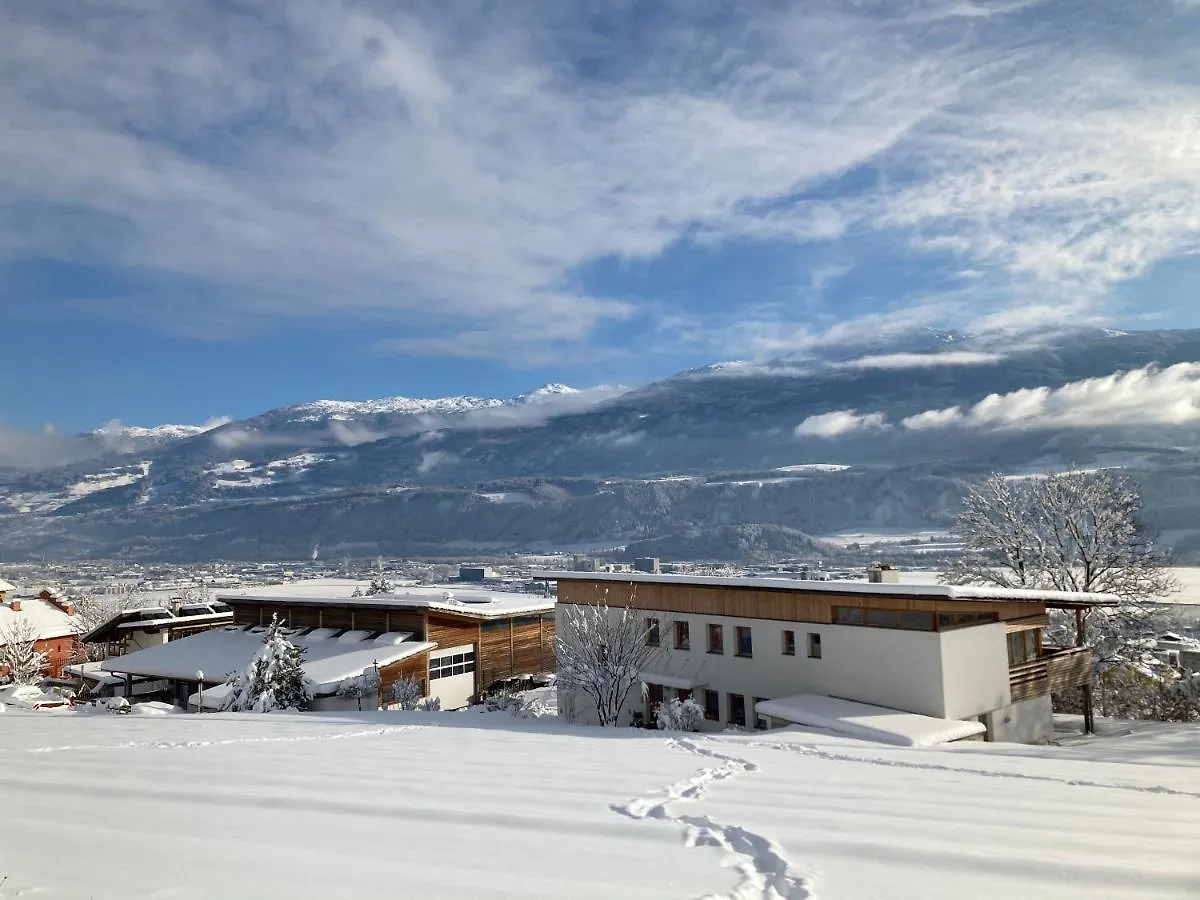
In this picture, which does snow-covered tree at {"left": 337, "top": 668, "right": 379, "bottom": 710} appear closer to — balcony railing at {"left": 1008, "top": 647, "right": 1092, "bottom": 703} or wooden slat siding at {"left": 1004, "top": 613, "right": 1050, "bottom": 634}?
balcony railing at {"left": 1008, "top": 647, "right": 1092, "bottom": 703}

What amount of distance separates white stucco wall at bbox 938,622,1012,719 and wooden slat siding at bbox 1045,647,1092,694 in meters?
2.63

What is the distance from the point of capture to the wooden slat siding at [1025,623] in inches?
890

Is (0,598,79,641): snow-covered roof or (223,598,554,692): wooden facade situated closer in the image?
(223,598,554,692): wooden facade

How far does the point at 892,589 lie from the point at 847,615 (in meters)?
1.83

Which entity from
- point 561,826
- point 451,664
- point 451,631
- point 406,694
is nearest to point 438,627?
point 451,631

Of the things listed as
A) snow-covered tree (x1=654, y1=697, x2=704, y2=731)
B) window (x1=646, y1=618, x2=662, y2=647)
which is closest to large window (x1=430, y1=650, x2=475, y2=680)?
window (x1=646, y1=618, x2=662, y2=647)

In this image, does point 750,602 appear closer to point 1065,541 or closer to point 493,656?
point 493,656

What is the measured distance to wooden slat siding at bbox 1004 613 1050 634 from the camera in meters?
22.6

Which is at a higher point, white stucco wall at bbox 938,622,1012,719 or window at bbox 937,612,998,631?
window at bbox 937,612,998,631

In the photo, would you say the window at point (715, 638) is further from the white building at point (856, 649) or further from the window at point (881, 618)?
the window at point (881, 618)

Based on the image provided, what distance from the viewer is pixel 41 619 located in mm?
56906

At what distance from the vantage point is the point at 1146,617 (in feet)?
97.1

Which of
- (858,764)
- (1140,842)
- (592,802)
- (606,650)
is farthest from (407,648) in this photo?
(1140,842)

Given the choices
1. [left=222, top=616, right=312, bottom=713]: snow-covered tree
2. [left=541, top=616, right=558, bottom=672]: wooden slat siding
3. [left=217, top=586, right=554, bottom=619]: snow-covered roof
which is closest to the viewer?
[left=222, top=616, right=312, bottom=713]: snow-covered tree
